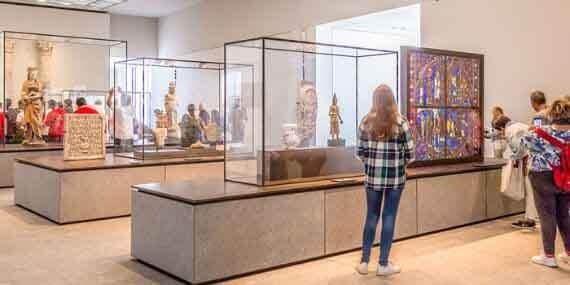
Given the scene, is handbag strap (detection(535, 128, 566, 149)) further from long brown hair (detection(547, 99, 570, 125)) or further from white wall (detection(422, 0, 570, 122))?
white wall (detection(422, 0, 570, 122))

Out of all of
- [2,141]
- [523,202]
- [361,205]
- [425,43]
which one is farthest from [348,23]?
[2,141]

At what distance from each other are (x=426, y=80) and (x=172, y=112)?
12.8ft

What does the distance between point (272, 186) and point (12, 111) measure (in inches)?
337

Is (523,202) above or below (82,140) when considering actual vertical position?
below

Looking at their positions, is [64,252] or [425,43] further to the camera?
[425,43]

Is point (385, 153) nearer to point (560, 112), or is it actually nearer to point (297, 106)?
point (560, 112)

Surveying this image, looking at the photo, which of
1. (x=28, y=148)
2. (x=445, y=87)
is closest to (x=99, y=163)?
(x=28, y=148)

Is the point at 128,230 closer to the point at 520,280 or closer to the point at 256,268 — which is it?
the point at 256,268

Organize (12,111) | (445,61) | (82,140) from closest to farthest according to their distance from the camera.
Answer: (445,61) → (82,140) → (12,111)

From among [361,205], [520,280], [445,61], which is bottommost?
[520,280]

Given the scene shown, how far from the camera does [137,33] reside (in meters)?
16.1

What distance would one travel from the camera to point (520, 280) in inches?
175

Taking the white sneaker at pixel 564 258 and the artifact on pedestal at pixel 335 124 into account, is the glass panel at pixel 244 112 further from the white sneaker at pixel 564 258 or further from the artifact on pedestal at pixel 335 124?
the white sneaker at pixel 564 258

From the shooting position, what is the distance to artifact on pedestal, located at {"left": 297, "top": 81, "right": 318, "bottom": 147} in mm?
5520
